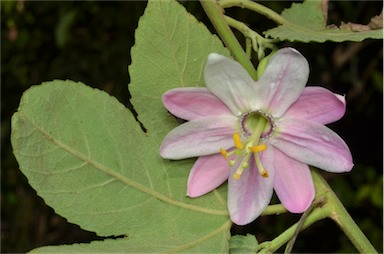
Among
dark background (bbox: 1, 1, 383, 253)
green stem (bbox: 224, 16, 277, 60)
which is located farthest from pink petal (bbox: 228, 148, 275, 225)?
dark background (bbox: 1, 1, 383, 253)

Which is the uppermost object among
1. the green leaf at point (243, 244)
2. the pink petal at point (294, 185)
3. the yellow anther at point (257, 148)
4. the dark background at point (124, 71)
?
the yellow anther at point (257, 148)

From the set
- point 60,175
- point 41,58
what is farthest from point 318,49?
point 60,175

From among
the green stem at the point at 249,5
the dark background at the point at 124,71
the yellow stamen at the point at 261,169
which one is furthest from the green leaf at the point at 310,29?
the dark background at the point at 124,71

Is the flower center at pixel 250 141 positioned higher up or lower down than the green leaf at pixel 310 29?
lower down

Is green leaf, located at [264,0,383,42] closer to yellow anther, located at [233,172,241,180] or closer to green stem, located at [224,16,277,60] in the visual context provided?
green stem, located at [224,16,277,60]

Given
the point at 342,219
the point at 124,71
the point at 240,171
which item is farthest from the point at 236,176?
the point at 124,71

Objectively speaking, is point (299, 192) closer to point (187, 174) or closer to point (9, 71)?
point (187, 174)

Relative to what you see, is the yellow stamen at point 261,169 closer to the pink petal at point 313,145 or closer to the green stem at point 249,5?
the pink petal at point 313,145
